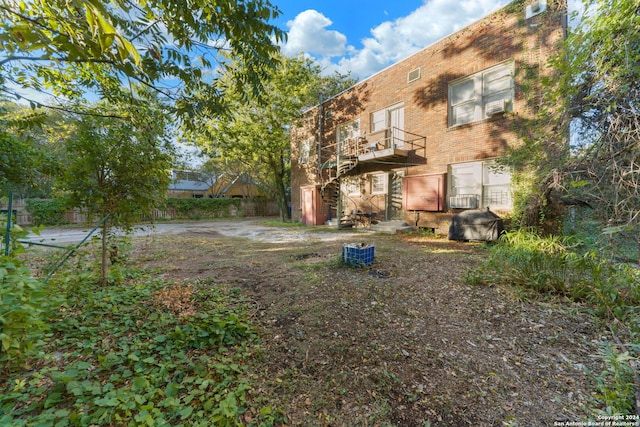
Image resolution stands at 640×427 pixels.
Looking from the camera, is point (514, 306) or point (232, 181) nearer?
point (514, 306)

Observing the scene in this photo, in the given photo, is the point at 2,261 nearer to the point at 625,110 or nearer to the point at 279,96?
A: the point at 625,110

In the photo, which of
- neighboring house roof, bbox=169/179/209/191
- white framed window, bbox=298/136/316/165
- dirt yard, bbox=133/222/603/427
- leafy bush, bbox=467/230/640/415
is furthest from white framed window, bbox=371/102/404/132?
neighboring house roof, bbox=169/179/209/191

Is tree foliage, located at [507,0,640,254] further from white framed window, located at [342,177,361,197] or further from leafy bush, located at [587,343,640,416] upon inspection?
white framed window, located at [342,177,361,197]

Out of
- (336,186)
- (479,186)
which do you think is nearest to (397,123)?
(336,186)

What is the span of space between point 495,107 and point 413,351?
836cm

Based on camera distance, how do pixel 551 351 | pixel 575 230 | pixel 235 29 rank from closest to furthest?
pixel 551 351 → pixel 235 29 → pixel 575 230

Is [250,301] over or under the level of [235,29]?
under

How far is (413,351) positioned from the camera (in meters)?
2.35

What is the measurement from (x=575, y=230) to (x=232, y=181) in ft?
94.4

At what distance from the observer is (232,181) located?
29.3m

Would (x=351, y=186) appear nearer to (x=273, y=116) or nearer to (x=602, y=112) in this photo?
(x=273, y=116)

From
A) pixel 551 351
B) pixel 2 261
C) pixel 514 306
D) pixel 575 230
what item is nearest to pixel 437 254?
pixel 575 230

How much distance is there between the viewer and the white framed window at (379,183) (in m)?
11.4


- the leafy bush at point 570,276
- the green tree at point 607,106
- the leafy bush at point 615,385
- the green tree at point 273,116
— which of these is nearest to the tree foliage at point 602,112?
the green tree at point 607,106
